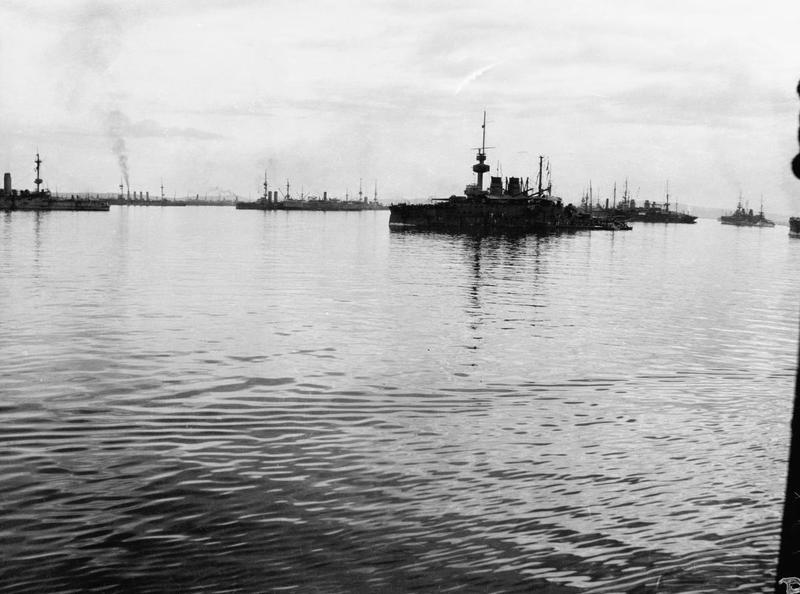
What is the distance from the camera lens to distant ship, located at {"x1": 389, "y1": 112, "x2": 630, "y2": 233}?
12656cm

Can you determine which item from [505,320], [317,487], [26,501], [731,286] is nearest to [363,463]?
[317,487]

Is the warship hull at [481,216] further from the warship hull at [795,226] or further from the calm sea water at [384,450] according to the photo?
the calm sea water at [384,450]

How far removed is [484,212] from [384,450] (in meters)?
117

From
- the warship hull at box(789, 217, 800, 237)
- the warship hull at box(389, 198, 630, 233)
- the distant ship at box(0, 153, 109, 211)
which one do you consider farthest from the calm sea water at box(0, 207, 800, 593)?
the distant ship at box(0, 153, 109, 211)

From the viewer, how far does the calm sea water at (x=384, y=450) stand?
8.15m

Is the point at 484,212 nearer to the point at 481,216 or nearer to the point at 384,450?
the point at 481,216

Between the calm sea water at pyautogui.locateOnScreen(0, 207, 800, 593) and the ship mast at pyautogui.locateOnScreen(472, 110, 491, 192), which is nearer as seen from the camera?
the calm sea water at pyautogui.locateOnScreen(0, 207, 800, 593)

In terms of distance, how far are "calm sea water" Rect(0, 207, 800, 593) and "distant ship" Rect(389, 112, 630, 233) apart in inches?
3933

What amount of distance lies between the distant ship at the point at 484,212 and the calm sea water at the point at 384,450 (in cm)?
9989

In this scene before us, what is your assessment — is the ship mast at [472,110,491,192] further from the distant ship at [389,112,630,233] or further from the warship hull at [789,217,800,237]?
the warship hull at [789,217,800,237]

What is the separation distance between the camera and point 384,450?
1174 centimetres

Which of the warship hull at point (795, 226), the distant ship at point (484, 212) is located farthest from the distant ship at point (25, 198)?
the warship hull at point (795, 226)

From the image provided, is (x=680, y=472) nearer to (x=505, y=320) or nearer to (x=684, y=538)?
(x=684, y=538)

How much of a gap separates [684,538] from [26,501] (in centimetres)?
751
